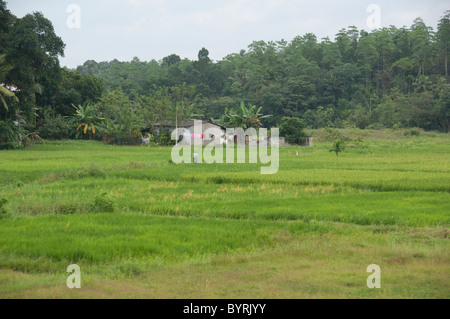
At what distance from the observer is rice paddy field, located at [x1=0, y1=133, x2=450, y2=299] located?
5035mm

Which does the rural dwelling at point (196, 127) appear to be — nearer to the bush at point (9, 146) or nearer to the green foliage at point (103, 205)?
the bush at point (9, 146)

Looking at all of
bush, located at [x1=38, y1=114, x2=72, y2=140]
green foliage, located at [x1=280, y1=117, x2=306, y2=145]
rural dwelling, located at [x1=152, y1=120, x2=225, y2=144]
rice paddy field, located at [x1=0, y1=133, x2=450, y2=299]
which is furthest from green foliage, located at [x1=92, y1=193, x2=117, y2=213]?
rural dwelling, located at [x1=152, y1=120, x2=225, y2=144]

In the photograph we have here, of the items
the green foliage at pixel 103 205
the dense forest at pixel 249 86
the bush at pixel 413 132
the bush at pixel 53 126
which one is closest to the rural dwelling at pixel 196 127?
the dense forest at pixel 249 86

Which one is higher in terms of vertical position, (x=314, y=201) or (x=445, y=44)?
(x=445, y=44)

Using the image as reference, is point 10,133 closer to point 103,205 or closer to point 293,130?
point 293,130

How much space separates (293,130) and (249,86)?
2681cm

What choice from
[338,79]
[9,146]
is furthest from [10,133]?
[338,79]

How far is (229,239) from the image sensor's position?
7.35 meters

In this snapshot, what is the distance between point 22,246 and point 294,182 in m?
9.39

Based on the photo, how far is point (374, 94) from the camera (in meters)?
60.2

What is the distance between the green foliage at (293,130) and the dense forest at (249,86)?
24.7ft

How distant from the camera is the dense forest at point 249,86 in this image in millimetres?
28812
